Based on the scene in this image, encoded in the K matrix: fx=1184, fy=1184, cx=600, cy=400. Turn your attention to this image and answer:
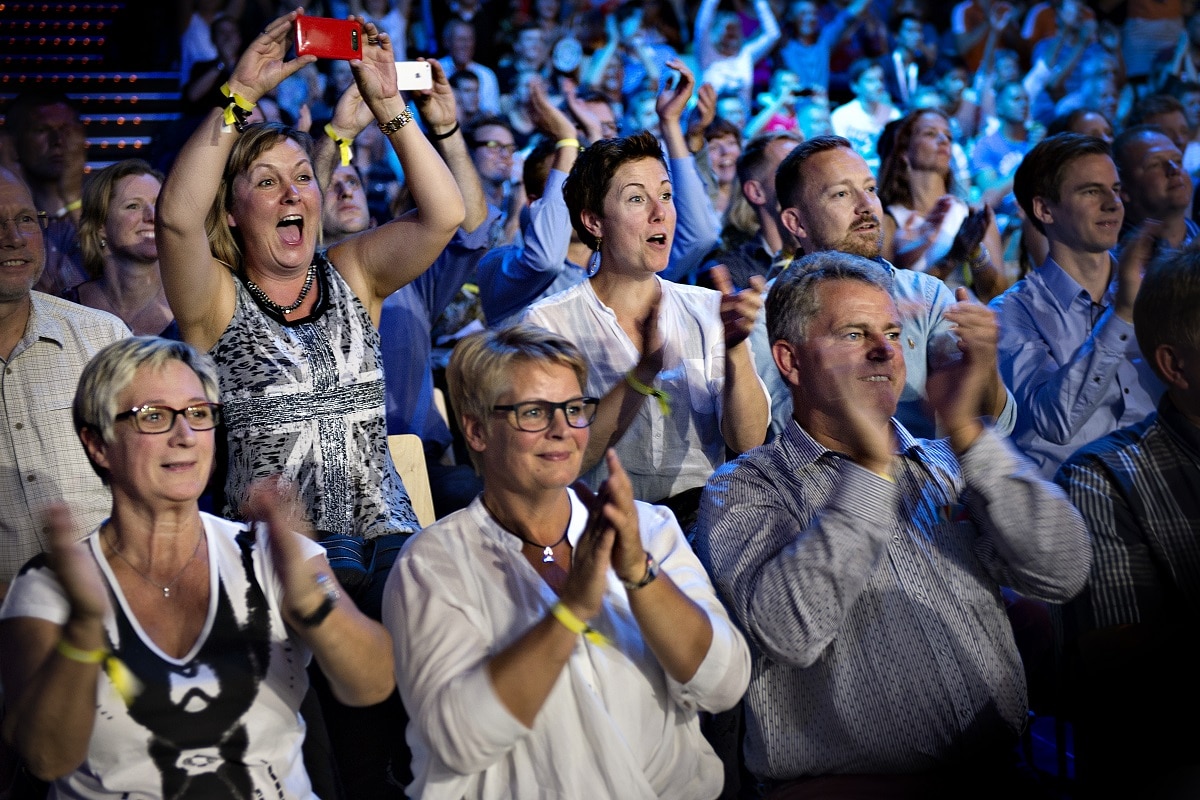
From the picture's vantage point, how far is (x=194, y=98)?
6.34 metres

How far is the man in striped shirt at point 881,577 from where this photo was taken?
1847 mm

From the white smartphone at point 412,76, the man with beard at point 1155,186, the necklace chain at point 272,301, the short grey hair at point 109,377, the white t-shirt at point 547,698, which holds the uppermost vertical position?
the white smartphone at point 412,76

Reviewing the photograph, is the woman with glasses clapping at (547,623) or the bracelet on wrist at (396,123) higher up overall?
the bracelet on wrist at (396,123)

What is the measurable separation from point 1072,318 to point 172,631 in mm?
2508

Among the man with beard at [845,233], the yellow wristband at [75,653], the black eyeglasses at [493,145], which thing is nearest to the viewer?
the yellow wristband at [75,653]

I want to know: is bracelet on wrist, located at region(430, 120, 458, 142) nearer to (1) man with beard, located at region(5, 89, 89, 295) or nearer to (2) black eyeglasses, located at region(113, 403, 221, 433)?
(2) black eyeglasses, located at region(113, 403, 221, 433)

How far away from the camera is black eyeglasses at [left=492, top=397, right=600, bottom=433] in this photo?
184 centimetres

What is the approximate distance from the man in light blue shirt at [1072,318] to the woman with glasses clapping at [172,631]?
183 cm

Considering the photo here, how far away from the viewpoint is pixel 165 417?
1.78 metres

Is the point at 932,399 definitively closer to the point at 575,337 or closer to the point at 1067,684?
the point at 1067,684

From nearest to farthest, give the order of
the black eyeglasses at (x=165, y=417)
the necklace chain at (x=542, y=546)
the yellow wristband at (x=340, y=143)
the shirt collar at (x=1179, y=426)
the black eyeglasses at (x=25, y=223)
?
the black eyeglasses at (x=165, y=417) → the necklace chain at (x=542, y=546) → the shirt collar at (x=1179, y=426) → the black eyeglasses at (x=25, y=223) → the yellow wristband at (x=340, y=143)

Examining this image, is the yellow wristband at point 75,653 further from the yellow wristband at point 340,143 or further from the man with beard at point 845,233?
the man with beard at point 845,233

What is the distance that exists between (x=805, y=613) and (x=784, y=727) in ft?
0.79

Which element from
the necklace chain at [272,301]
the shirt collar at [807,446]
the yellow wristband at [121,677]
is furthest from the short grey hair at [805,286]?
the yellow wristband at [121,677]
